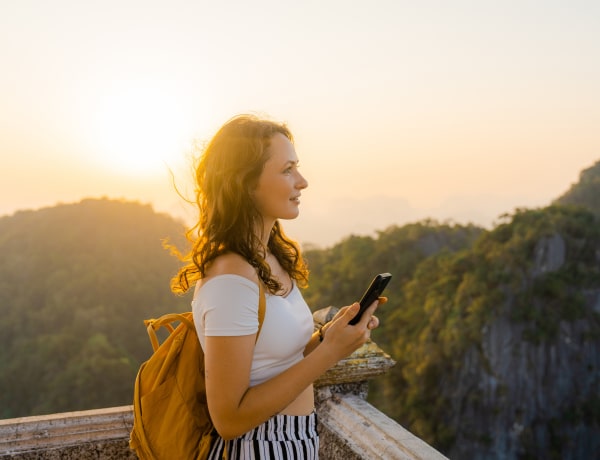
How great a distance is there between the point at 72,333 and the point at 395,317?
20.4m

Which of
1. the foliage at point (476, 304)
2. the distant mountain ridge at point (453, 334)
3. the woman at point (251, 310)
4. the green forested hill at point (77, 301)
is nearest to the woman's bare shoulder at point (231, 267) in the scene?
the woman at point (251, 310)

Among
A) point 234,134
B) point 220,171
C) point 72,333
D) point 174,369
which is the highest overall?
point 234,134

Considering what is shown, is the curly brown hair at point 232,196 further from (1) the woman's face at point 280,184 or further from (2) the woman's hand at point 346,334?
(2) the woman's hand at point 346,334

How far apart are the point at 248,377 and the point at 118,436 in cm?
134

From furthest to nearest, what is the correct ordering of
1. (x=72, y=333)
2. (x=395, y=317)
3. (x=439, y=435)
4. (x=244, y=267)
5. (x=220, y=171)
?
(x=72, y=333), (x=395, y=317), (x=439, y=435), (x=220, y=171), (x=244, y=267)

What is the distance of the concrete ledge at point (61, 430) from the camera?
2.38 m

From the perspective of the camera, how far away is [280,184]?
1.69m

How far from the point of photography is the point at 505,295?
78.5ft

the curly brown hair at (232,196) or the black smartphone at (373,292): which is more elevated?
the curly brown hair at (232,196)

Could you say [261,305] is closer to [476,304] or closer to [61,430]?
[61,430]

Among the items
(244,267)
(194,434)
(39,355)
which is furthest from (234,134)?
(39,355)

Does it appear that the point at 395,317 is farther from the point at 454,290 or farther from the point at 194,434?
the point at 194,434

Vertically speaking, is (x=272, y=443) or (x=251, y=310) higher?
(x=251, y=310)

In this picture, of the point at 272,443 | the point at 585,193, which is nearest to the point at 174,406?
the point at 272,443
